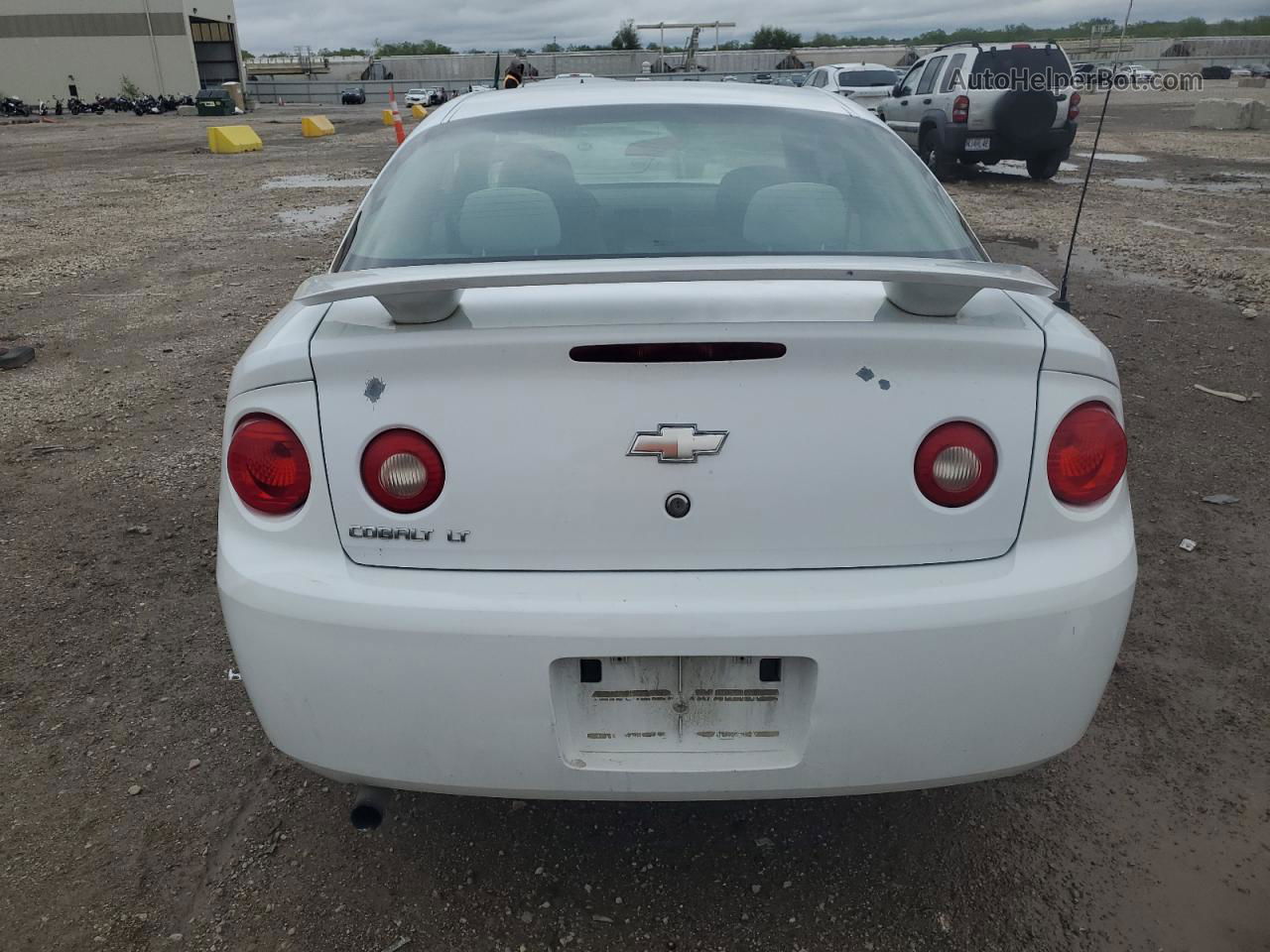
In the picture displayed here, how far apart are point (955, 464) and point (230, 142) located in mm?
22712

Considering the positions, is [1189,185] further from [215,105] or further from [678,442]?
[215,105]

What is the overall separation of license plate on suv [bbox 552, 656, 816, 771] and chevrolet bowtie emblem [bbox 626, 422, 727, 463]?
37 cm

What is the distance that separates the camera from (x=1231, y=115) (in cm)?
2145

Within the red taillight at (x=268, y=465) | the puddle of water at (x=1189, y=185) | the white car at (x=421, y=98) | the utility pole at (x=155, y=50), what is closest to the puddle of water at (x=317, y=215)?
the red taillight at (x=268, y=465)

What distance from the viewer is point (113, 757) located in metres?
2.49

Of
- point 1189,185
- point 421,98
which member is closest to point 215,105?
point 421,98

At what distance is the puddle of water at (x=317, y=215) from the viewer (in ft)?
35.6

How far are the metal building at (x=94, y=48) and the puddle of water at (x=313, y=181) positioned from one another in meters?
52.0

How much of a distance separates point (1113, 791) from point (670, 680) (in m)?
1.35

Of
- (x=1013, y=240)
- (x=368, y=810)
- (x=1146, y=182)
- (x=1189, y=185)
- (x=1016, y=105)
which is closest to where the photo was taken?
(x=368, y=810)

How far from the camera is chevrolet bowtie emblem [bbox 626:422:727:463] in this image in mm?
1654

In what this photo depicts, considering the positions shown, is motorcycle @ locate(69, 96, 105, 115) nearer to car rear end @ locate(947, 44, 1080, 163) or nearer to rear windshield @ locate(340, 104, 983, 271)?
car rear end @ locate(947, 44, 1080, 163)

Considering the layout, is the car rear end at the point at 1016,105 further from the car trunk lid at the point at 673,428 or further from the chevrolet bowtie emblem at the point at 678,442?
the chevrolet bowtie emblem at the point at 678,442

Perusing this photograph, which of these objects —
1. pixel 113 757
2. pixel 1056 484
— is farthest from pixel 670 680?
pixel 113 757
